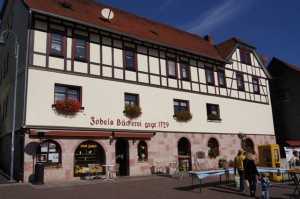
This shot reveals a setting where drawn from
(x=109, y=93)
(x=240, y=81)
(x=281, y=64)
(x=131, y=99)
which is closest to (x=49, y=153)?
(x=109, y=93)

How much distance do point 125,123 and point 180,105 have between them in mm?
4940

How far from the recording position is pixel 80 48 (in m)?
17.7

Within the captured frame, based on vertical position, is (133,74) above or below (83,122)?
above

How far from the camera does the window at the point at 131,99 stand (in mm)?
19219

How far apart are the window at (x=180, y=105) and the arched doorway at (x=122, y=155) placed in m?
4.63

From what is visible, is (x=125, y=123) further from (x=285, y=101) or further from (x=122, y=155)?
(x=285, y=101)

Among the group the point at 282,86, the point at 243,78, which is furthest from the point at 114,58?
the point at 282,86

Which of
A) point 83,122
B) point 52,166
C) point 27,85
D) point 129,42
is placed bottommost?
point 52,166

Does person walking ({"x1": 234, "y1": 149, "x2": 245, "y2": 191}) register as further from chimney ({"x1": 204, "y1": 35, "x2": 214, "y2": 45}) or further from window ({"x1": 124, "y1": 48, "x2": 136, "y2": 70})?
chimney ({"x1": 204, "y1": 35, "x2": 214, "y2": 45})

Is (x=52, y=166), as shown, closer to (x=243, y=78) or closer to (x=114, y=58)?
(x=114, y=58)

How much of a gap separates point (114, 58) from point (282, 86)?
69.2 feet

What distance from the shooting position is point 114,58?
743 inches

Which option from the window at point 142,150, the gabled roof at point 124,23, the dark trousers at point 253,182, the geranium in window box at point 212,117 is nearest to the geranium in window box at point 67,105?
the gabled roof at point 124,23

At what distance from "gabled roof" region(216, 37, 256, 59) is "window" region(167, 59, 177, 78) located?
19.7 ft
